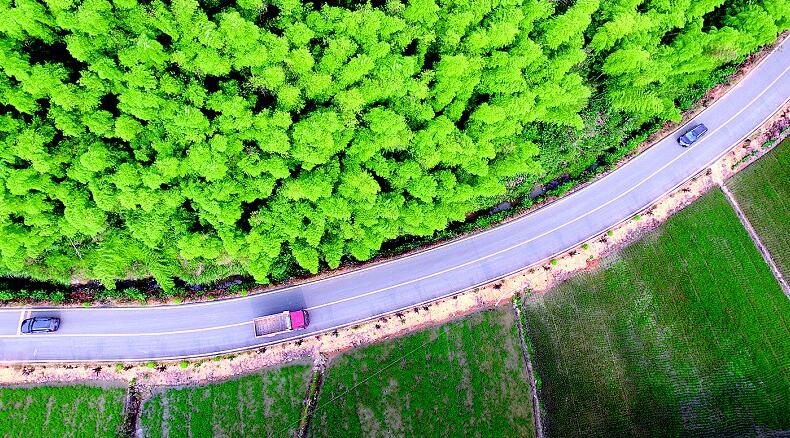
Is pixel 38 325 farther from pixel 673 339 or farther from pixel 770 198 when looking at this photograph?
pixel 770 198

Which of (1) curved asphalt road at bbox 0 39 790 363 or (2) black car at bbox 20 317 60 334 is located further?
(1) curved asphalt road at bbox 0 39 790 363

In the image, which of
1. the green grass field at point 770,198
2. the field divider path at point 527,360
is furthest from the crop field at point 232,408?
the green grass field at point 770,198

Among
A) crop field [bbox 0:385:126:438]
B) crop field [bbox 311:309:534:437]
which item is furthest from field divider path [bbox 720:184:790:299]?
crop field [bbox 0:385:126:438]

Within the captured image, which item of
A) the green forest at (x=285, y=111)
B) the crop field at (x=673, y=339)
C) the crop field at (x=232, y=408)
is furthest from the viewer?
the crop field at (x=673, y=339)

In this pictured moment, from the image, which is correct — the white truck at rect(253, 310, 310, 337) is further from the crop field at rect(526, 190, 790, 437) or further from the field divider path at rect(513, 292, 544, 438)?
the crop field at rect(526, 190, 790, 437)

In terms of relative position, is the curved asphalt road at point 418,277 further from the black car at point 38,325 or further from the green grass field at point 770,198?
the green grass field at point 770,198
